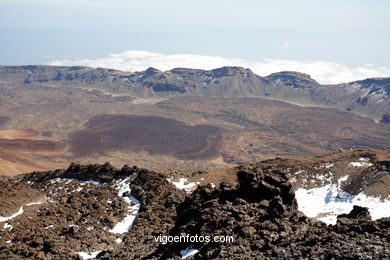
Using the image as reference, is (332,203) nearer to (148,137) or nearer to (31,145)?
(31,145)

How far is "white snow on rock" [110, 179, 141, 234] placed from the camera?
24489mm

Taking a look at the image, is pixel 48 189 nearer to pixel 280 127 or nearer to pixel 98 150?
pixel 98 150

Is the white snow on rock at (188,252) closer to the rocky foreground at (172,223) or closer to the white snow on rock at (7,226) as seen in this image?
the rocky foreground at (172,223)

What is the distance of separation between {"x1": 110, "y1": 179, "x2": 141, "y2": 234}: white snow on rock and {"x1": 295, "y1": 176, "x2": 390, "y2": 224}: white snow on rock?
47.0ft

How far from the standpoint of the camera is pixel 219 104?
637 feet

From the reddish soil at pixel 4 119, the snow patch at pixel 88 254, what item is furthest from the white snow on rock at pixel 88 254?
the reddish soil at pixel 4 119

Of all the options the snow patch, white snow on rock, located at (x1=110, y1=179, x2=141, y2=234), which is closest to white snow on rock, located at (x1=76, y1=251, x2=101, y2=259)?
the snow patch

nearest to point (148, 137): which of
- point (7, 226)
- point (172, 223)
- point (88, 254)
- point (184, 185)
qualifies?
point (184, 185)

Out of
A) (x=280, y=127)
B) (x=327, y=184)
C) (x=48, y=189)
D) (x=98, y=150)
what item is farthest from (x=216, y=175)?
(x=280, y=127)

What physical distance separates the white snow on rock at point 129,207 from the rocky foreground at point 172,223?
0.35 feet

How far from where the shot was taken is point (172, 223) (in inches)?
939

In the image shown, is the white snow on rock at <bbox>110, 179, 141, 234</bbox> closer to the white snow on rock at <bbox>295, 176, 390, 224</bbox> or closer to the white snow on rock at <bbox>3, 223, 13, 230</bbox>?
the white snow on rock at <bbox>3, 223, 13, 230</bbox>

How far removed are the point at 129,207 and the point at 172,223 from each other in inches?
233

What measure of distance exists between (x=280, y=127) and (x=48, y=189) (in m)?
127
